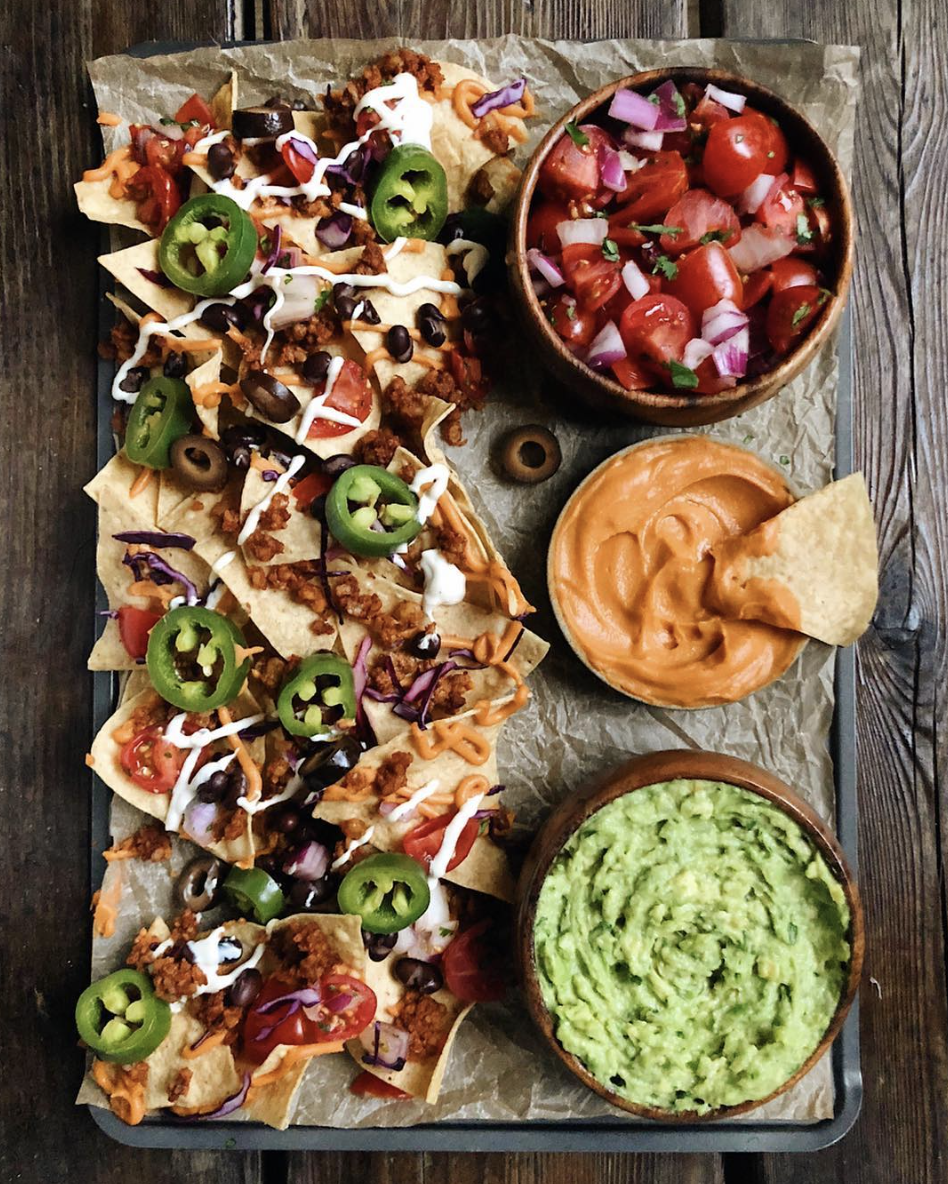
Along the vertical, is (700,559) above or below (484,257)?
below

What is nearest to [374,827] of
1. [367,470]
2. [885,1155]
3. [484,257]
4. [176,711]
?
[176,711]

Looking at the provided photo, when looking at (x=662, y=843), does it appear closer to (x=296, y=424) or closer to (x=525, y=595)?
(x=525, y=595)

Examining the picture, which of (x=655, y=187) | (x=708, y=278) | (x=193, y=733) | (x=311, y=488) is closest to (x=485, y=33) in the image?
(x=655, y=187)

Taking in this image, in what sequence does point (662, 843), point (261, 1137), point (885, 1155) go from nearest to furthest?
1. point (662, 843)
2. point (261, 1137)
3. point (885, 1155)

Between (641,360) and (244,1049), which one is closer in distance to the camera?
(641,360)

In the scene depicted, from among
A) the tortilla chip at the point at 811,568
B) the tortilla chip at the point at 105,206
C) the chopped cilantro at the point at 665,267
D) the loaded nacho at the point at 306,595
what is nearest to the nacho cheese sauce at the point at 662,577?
the tortilla chip at the point at 811,568

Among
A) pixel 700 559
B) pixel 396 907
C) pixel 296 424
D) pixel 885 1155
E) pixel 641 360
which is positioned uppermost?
pixel 641 360

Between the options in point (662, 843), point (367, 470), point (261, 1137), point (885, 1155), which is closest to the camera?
point (662, 843)
